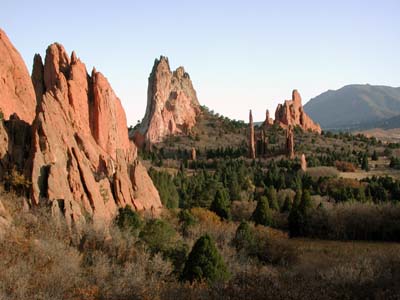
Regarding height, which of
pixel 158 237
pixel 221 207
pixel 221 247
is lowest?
pixel 221 247

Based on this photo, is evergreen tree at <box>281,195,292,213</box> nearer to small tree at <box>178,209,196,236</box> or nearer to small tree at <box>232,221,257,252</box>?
small tree at <box>178,209,196,236</box>

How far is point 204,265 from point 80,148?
17.4 m

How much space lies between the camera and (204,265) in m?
26.8

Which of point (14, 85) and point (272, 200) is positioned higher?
point (14, 85)

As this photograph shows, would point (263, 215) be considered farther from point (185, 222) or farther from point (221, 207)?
A: point (185, 222)

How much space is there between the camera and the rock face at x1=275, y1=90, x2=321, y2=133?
136 m

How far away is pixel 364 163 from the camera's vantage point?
9338 centimetres

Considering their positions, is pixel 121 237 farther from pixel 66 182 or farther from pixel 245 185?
pixel 245 185

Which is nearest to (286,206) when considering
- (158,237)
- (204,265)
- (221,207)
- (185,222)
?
(221,207)

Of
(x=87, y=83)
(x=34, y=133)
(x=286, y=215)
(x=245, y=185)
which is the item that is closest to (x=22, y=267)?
(x=34, y=133)

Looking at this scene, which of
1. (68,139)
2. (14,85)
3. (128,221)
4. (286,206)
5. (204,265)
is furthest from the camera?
(286,206)

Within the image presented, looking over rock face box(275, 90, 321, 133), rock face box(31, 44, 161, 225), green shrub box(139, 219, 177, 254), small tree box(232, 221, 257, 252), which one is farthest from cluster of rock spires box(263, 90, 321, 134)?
green shrub box(139, 219, 177, 254)

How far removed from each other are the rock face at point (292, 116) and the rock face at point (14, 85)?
98.7 metres

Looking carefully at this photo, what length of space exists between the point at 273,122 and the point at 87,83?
92.9 meters
